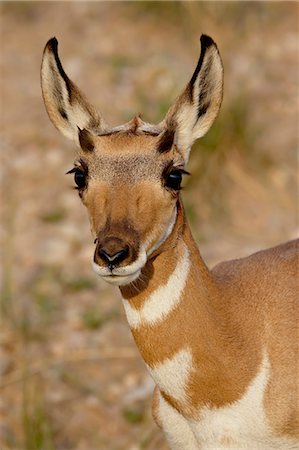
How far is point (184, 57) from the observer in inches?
502

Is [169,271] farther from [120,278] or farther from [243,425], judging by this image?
[243,425]

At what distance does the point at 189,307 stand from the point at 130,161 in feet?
2.39

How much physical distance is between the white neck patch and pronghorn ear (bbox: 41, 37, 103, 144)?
901 millimetres

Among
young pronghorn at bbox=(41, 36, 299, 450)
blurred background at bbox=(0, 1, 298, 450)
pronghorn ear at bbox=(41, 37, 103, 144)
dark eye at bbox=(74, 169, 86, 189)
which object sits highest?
pronghorn ear at bbox=(41, 37, 103, 144)

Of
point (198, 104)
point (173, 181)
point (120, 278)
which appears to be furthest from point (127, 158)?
point (120, 278)

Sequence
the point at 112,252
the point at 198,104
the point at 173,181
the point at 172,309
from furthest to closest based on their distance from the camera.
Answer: the point at 198,104 → the point at 172,309 → the point at 173,181 → the point at 112,252

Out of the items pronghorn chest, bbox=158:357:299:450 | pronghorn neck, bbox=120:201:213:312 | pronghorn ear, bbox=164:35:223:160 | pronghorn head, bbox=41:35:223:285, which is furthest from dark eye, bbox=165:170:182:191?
pronghorn chest, bbox=158:357:299:450

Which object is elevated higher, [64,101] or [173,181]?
[64,101]

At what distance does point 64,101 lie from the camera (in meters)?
5.34

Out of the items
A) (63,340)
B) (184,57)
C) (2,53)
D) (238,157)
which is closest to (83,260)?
(63,340)

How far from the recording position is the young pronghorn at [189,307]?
475 cm

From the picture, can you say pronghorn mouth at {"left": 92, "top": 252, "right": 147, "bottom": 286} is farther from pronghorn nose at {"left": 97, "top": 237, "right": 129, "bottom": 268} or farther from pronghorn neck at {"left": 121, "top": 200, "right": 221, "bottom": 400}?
pronghorn neck at {"left": 121, "top": 200, "right": 221, "bottom": 400}

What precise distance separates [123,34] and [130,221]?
964cm

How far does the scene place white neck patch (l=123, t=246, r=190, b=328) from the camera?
484cm
